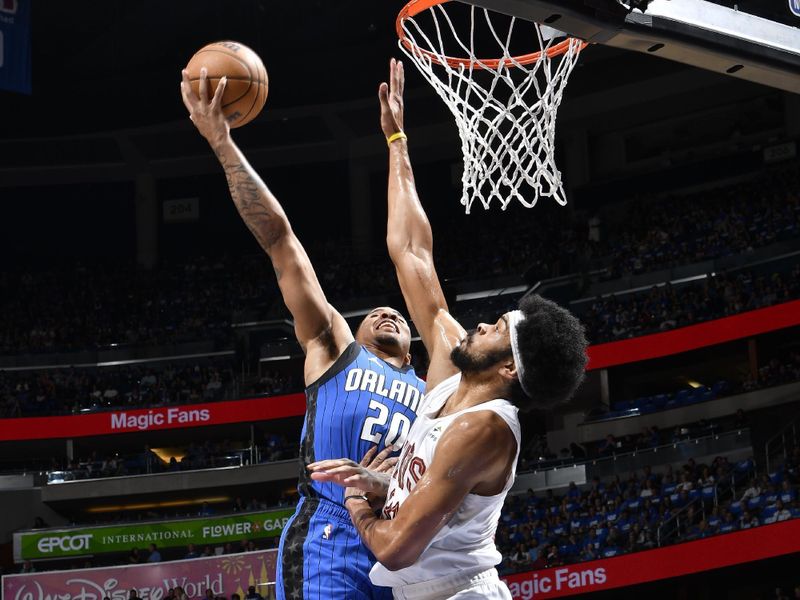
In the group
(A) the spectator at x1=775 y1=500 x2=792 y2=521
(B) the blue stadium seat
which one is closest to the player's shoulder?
(A) the spectator at x1=775 y1=500 x2=792 y2=521

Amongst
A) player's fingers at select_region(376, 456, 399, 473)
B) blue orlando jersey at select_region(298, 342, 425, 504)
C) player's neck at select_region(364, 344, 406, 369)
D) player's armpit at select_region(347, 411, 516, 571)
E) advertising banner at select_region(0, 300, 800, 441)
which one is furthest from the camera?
advertising banner at select_region(0, 300, 800, 441)

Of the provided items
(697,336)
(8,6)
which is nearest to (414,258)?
(8,6)

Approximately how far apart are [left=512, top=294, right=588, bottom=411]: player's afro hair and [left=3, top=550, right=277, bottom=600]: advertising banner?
16.4 meters

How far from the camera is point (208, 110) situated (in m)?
4.05

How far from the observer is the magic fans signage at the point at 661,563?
15430mm

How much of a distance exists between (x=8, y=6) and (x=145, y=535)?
10.4 m

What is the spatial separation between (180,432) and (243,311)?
345 cm

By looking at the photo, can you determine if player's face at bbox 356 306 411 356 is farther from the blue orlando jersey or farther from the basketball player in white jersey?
the basketball player in white jersey

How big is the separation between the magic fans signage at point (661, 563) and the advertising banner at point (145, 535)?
600 centimetres

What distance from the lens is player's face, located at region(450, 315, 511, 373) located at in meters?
3.19

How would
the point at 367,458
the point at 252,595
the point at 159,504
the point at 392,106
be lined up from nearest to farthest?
1. the point at 367,458
2. the point at 392,106
3. the point at 252,595
4. the point at 159,504

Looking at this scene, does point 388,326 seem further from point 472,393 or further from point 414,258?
point 472,393

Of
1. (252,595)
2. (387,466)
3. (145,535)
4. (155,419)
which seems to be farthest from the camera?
(155,419)

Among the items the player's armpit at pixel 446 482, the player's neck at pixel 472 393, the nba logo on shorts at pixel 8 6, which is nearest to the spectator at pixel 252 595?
the nba logo on shorts at pixel 8 6
